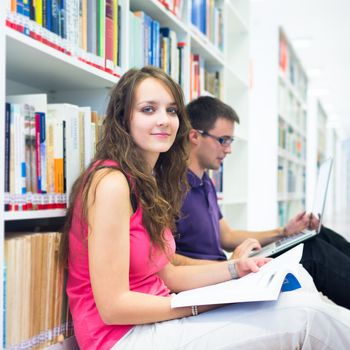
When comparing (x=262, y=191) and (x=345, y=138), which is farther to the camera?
(x=345, y=138)

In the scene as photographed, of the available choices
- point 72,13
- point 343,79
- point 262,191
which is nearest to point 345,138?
point 343,79

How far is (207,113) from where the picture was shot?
1977 millimetres

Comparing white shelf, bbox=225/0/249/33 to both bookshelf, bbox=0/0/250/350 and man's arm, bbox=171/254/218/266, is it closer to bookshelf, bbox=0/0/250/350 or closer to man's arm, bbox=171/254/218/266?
bookshelf, bbox=0/0/250/350

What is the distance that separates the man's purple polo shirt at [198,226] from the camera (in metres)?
1.80

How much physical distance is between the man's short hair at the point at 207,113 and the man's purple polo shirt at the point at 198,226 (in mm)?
234

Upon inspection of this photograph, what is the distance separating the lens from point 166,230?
1329 mm

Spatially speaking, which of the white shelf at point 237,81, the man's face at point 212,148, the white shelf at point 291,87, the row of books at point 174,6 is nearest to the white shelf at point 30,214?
the man's face at point 212,148

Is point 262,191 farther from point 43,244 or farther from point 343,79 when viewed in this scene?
point 343,79

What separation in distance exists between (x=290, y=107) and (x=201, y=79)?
288 centimetres

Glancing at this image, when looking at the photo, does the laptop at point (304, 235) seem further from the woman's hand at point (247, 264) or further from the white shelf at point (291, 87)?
the white shelf at point (291, 87)

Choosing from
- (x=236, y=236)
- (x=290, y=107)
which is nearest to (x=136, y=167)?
(x=236, y=236)

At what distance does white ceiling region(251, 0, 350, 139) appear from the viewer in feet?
14.7

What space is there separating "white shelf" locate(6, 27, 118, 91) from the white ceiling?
326cm

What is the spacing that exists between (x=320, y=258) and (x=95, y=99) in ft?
3.41
